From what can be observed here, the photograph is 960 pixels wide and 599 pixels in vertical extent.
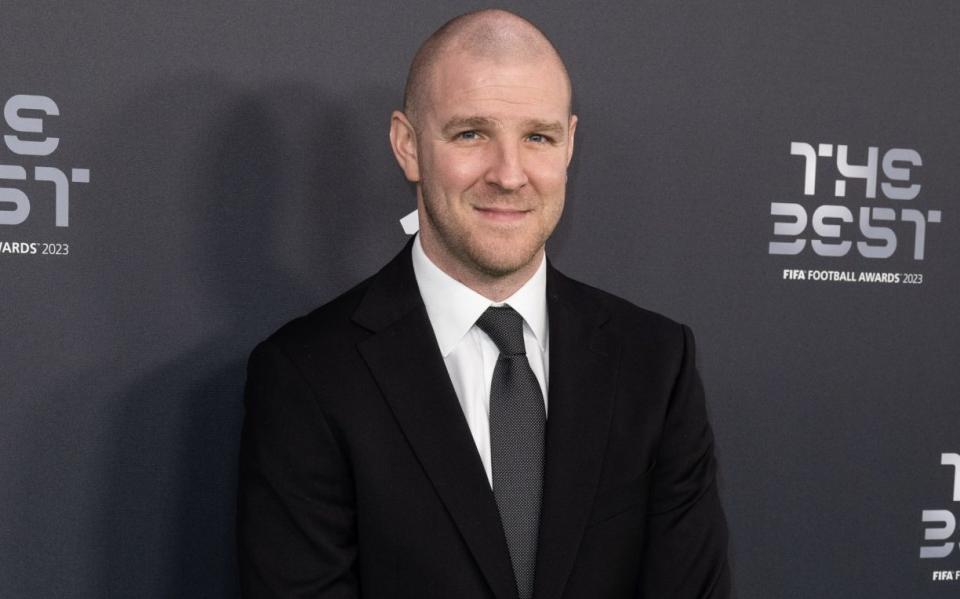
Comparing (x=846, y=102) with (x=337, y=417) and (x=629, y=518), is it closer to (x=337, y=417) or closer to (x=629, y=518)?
(x=629, y=518)

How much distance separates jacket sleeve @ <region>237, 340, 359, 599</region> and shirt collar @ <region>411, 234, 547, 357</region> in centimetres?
20

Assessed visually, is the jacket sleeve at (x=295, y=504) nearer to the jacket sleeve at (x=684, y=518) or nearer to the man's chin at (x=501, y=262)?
the man's chin at (x=501, y=262)

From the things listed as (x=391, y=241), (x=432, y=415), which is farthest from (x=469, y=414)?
(x=391, y=241)

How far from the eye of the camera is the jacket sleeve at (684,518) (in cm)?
145

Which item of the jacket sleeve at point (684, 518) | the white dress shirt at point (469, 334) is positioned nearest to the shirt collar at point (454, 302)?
the white dress shirt at point (469, 334)

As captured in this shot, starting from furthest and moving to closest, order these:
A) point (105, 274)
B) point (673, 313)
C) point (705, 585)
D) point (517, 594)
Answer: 1. point (673, 313)
2. point (105, 274)
3. point (705, 585)
4. point (517, 594)

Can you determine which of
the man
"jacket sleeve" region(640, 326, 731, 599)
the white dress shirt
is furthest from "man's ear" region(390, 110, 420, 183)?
"jacket sleeve" region(640, 326, 731, 599)

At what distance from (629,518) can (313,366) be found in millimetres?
458

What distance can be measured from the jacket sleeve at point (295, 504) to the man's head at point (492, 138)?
287 mm

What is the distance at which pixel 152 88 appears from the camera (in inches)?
63.4

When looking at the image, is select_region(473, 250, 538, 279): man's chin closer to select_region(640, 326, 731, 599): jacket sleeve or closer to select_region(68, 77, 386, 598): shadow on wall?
select_region(640, 326, 731, 599): jacket sleeve

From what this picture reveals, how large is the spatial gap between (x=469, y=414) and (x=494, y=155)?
33 cm

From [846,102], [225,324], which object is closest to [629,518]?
[225,324]

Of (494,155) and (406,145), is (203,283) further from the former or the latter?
(494,155)
